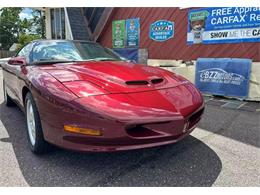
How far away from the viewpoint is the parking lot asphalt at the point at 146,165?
2195mm

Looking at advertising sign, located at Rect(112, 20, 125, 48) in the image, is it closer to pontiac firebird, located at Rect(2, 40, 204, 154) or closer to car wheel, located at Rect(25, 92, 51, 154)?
pontiac firebird, located at Rect(2, 40, 204, 154)

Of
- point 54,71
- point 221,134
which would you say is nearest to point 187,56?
point 221,134

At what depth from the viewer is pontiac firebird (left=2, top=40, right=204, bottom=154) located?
2041 millimetres

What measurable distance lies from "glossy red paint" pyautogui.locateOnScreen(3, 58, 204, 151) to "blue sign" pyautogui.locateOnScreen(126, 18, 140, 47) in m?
7.03

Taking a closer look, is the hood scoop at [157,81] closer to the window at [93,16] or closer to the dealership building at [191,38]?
the dealership building at [191,38]

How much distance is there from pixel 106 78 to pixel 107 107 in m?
0.55

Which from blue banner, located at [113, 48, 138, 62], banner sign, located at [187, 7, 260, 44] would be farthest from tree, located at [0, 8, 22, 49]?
banner sign, located at [187, 7, 260, 44]

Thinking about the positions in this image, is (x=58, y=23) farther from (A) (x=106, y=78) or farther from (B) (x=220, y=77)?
(A) (x=106, y=78)

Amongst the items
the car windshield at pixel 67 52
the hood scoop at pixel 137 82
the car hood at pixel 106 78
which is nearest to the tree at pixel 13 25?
the car windshield at pixel 67 52

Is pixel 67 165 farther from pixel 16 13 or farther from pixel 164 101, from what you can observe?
pixel 16 13

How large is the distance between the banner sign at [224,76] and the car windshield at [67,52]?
290cm

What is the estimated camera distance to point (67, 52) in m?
3.38

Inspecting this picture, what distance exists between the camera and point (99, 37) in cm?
1132

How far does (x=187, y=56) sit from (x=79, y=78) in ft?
19.3
